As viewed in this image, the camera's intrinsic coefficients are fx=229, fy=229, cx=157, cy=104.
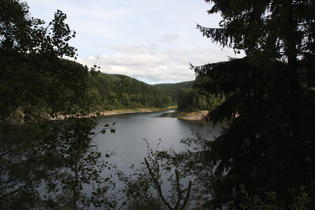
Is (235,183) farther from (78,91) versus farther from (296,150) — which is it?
(78,91)

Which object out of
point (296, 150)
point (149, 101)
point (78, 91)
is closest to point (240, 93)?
point (296, 150)

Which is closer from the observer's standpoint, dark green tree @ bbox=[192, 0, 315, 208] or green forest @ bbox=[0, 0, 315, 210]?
green forest @ bbox=[0, 0, 315, 210]

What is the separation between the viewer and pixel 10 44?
353cm

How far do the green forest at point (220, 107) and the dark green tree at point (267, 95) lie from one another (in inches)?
0.9

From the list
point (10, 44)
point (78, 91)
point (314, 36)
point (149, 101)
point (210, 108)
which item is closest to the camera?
point (10, 44)

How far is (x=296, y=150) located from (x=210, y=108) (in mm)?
2969

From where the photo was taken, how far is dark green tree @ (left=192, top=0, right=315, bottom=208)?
3.97m

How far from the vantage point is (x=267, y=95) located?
5812mm

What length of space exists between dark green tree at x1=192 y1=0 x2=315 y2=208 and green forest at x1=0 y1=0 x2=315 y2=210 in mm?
23

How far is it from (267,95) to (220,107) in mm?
1563

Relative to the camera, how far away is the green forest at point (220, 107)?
140 inches

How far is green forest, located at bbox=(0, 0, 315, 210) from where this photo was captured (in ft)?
11.7

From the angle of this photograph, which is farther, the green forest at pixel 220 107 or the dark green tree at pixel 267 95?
the dark green tree at pixel 267 95

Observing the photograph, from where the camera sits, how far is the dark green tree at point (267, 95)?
3975 millimetres
